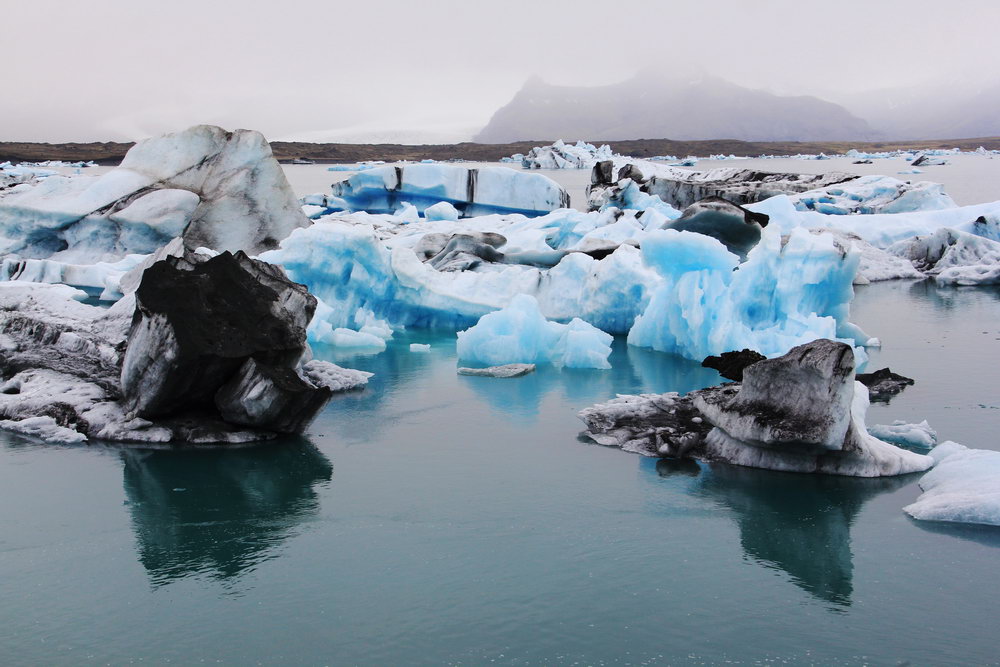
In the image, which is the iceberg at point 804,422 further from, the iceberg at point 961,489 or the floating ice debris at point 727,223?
the floating ice debris at point 727,223

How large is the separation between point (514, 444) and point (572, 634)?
2565 millimetres

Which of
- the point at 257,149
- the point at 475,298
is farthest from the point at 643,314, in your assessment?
the point at 257,149

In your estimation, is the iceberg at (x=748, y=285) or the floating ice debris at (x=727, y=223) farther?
the floating ice debris at (x=727, y=223)

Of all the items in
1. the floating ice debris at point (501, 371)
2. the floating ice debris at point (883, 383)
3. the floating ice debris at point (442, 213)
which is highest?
the floating ice debris at point (442, 213)

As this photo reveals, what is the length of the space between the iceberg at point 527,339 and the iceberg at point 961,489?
3758mm

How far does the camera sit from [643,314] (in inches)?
383

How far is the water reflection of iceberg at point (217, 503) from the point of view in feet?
14.1

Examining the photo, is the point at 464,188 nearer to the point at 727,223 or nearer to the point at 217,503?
the point at 727,223

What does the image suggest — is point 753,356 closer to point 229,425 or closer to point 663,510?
point 663,510

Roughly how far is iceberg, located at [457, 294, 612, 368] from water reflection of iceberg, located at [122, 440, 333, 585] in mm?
3090

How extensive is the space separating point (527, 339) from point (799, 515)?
4.31 metres

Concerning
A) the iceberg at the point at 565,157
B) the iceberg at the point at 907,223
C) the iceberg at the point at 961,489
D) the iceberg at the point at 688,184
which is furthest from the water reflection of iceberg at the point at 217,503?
the iceberg at the point at 565,157

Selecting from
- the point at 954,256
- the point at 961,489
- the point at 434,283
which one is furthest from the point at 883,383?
the point at 954,256

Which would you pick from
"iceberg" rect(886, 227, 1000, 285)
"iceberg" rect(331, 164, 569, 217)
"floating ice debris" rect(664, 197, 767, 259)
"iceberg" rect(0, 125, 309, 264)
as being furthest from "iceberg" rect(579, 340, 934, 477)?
"iceberg" rect(331, 164, 569, 217)
